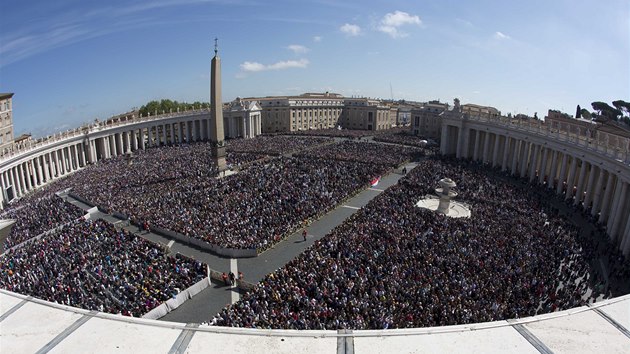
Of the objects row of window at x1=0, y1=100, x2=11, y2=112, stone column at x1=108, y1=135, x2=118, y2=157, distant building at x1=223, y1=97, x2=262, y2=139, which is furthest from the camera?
distant building at x1=223, y1=97, x2=262, y2=139

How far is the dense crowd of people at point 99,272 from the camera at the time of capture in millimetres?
18047

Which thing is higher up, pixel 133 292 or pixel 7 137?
pixel 7 137

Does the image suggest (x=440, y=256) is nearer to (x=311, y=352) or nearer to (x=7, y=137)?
(x=311, y=352)

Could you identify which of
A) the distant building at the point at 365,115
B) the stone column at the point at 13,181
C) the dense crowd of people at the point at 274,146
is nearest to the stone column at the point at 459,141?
the dense crowd of people at the point at 274,146

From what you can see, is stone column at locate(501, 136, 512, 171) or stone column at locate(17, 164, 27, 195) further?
stone column at locate(501, 136, 512, 171)

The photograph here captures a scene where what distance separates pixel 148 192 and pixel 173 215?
875cm

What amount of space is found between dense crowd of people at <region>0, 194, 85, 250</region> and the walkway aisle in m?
1.83

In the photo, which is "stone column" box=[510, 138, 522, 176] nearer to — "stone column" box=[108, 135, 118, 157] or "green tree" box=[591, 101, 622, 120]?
"green tree" box=[591, 101, 622, 120]

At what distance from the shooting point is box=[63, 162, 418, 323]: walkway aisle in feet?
62.0

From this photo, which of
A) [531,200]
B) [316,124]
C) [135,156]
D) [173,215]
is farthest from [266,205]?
[316,124]

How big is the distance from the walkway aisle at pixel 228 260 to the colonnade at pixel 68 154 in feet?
48.2

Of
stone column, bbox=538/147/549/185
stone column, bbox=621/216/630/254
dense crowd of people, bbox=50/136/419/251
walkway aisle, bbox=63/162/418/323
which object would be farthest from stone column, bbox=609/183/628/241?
dense crowd of people, bbox=50/136/419/251

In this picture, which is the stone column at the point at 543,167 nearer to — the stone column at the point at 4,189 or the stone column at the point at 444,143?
the stone column at the point at 444,143

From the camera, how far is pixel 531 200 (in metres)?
33.8
